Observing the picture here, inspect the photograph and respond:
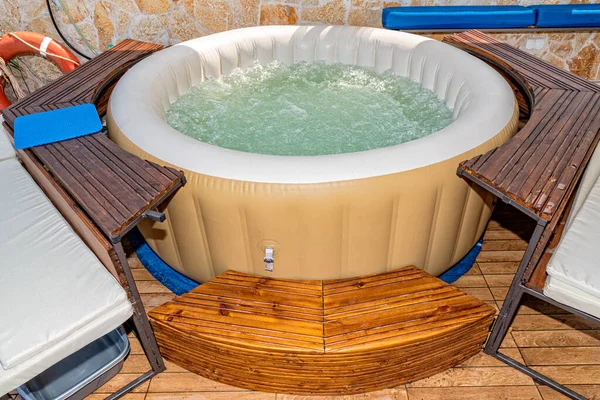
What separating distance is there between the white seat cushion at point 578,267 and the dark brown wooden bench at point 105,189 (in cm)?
126

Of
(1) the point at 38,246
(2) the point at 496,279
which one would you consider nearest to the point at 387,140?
(2) the point at 496,279

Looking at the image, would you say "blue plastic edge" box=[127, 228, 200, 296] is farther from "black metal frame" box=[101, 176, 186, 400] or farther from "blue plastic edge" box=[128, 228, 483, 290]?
"black metal frame" box=[101, 176, 186, 400]

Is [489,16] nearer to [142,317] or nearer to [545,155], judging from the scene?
[545,155]

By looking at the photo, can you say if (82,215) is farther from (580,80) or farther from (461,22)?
(461,22)

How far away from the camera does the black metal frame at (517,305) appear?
1425 millimetres

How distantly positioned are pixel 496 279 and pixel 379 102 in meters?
1.21

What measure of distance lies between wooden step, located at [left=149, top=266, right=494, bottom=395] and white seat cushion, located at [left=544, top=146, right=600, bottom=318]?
0.28 meters

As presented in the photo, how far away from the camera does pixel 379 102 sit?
2.67m

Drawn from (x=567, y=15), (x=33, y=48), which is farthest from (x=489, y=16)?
(x=33, y=48)

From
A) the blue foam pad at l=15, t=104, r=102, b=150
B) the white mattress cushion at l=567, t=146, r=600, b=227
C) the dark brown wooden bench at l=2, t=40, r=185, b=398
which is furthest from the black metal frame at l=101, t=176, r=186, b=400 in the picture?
the white mattress cushion at l=567, t=146, r=600, b=227

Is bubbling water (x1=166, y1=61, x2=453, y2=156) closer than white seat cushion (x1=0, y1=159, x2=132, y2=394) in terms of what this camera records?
No

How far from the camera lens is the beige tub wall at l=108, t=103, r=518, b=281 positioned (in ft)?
5.00

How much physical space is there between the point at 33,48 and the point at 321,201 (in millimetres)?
2563

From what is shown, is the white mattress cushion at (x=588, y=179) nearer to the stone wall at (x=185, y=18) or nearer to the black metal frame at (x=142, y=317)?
the black metal frame at (x=142, y=317)
